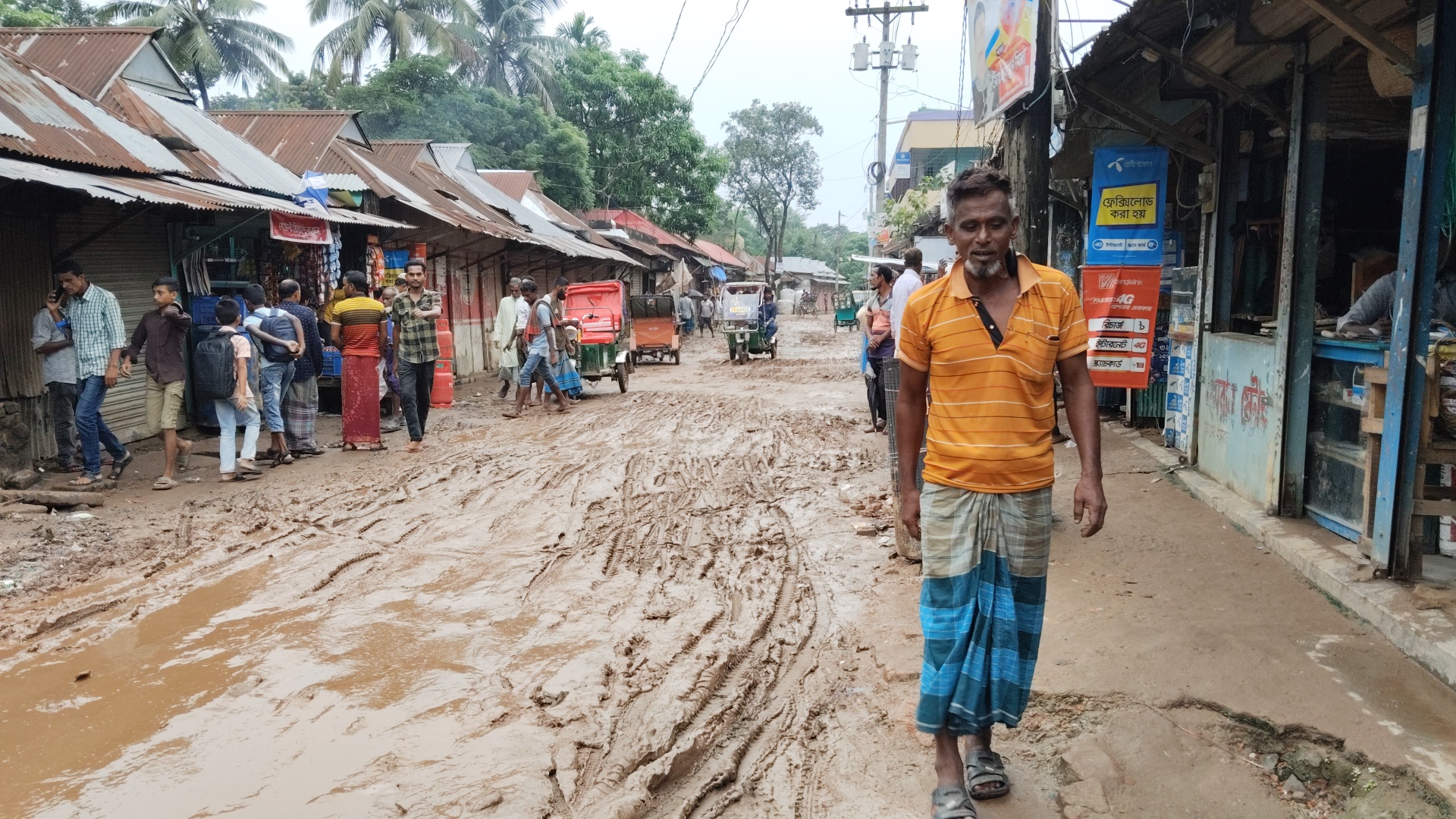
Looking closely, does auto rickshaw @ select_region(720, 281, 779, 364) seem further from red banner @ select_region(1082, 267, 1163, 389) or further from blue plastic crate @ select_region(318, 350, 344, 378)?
red banner @ select_region(1082, 267, 1163, 389)

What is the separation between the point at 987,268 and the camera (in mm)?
2969

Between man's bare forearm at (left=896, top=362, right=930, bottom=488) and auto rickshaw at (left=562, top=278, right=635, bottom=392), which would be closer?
man's bare forearm at (left=896, top=362, right=930, bottom=488)

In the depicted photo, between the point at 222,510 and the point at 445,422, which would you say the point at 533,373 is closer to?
the point at 445,422

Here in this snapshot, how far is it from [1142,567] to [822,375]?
45.5 ft

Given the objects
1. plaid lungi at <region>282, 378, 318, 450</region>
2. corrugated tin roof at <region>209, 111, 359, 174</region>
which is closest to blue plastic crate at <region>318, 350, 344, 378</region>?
plaid lungi at <region>282, 378, 318, 450</region>

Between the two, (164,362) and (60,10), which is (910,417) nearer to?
(164,362)

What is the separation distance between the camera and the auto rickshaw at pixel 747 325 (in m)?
23.0

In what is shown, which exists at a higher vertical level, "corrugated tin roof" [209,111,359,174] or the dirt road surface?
"corrugated tin roof" [209,111,359,174]

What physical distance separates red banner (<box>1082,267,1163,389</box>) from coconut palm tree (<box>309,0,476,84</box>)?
30.6m

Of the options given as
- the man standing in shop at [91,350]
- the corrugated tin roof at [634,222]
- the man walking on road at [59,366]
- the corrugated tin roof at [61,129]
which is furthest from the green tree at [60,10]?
the man standing in shop at [91,350]

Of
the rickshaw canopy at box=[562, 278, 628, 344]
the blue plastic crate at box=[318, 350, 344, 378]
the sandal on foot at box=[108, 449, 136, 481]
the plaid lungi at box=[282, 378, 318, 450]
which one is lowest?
the sandal on foot at box=[108, 449, 136, 481]

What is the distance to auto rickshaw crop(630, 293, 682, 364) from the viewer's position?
2250 centimetres

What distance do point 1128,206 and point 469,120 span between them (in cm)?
2842

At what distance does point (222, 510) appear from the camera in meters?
7.14
